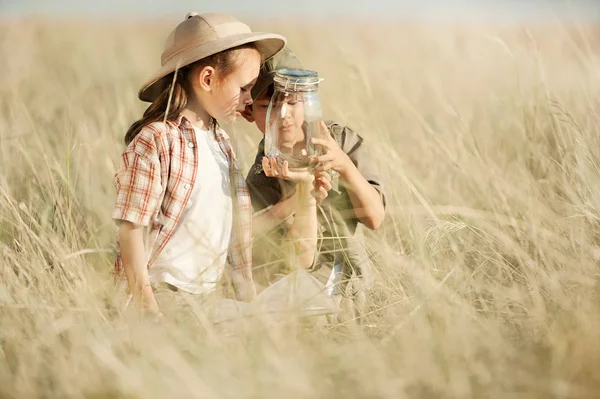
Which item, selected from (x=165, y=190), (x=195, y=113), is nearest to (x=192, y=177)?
(x=165, y=190)

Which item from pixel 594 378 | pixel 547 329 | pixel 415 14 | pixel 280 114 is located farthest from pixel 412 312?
pixel 415 14

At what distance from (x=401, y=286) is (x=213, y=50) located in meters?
0.85

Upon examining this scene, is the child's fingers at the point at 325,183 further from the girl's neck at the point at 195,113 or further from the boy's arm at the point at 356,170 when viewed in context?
the girl's neck at the point at 195,113

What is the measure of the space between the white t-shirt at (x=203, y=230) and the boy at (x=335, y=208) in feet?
0.41

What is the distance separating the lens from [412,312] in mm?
2096

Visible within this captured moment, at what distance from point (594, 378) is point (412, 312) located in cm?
48

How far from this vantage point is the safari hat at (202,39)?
7.71 ft

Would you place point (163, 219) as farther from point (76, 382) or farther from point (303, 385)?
point (303, 385)

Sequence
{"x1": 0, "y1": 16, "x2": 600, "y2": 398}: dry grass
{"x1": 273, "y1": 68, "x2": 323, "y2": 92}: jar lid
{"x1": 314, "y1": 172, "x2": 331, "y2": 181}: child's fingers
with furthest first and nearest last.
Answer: {"x1": 314, "y1": 172, "x2": 331, "y2": 181}: child's fingers
{"x1": 273, "y1": 68, "x2": 323, "y2": 92}: jar lid
{"x1": 0, "y1": 16, "x2": 600, "y2": 398}: dry grass

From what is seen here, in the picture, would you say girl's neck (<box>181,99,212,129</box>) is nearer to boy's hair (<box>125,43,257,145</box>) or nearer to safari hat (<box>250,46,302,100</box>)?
boy's hair (<box>125,43,257,145</box>)

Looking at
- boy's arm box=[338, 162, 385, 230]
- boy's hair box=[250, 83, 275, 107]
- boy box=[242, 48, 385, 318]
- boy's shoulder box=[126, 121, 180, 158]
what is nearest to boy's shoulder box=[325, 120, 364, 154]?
boy box=[242, 48, 385, 318]

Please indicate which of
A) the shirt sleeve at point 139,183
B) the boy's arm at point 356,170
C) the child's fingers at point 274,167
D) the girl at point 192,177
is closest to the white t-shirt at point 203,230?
the girl at point 192,177

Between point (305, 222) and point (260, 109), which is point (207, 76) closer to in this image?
point (260, 109)

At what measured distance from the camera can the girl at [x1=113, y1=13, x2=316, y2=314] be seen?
7.47ft
